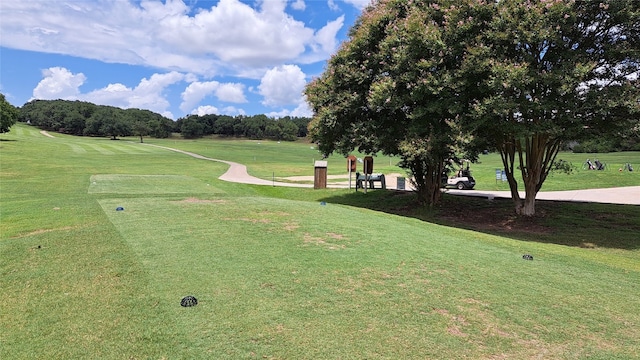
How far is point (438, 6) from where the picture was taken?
1541 centimetres

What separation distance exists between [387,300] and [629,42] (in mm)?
13695

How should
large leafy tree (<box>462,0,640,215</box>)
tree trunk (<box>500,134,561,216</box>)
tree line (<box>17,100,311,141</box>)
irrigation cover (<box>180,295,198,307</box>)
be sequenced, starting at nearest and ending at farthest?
irrigation cover (<box>180,295,198,307</box>)
large leafy tree (<box>462,0,640,215</box>)
tree trunk (<box>500,134,561,216</box>)
tree line (<box>17,100,311,141</box>)

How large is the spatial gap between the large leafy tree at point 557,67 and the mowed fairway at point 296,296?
222 inches

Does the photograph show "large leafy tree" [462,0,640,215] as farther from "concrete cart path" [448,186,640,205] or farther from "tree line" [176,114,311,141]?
"tree line" [176,114,311,141]

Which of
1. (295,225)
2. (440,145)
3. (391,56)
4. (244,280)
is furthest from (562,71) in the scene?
(244,280)

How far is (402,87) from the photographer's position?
1636 cm

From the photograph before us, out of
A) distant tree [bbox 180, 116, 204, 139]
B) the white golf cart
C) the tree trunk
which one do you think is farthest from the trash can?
distant tree [bbox 180, 116, 204, 139]

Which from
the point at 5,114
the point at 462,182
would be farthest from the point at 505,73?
the point at 5,114

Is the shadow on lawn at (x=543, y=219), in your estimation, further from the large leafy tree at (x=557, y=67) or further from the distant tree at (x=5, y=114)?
the distant tree at (x=5, y=114)

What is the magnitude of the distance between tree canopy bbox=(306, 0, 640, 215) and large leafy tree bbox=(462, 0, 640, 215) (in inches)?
1.4

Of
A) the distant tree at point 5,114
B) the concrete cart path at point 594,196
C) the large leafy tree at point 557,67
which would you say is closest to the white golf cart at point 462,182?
the concrete cart path at point 594,196

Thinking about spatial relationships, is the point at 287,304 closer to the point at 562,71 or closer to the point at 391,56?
the point at 562,71

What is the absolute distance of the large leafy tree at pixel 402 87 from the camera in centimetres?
1457

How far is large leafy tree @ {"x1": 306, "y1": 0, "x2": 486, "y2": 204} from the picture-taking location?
14.6 m
